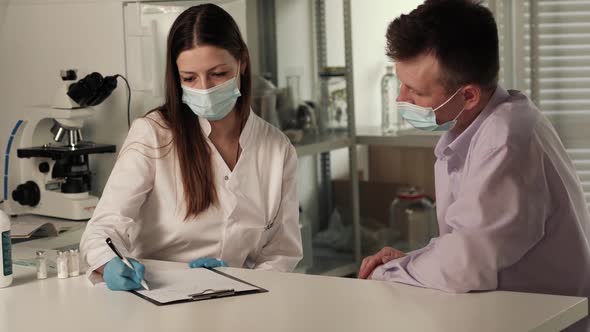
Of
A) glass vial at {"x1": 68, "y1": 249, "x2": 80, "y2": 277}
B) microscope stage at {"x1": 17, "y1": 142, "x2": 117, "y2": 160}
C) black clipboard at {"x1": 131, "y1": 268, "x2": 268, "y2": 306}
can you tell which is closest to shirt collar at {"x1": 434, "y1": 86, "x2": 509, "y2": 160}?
black clipboard at {"x1": 131, "y1": 268, "x2": 268, "y2": 306}

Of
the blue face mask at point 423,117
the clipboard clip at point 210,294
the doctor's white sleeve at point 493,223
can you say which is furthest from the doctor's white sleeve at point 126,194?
the doctor's white sleeve at point 493,223

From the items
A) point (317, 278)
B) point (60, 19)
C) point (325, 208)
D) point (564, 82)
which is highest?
point (60, 19)

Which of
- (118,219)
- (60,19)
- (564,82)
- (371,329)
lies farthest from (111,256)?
(564,82)

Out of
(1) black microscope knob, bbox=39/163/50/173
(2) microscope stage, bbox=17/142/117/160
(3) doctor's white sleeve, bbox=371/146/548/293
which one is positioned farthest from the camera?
(1) black microscope knob, bbox=39/163/50/173

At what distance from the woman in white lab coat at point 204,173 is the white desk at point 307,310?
38 cm

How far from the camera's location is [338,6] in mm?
4148

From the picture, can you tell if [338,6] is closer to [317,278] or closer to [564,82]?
[564,82]

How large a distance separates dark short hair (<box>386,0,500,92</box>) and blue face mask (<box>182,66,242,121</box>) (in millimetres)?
589

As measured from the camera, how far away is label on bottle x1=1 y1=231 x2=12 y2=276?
2.01m

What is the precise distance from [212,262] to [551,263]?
0.76 metres

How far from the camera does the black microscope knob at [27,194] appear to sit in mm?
3078

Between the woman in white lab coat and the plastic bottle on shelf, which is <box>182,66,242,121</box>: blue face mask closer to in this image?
the woman in white lab coat

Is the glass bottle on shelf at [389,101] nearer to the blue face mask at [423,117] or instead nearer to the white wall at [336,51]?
the white wall at [336,51]

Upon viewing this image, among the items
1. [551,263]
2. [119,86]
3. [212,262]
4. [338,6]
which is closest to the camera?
[551,263]
